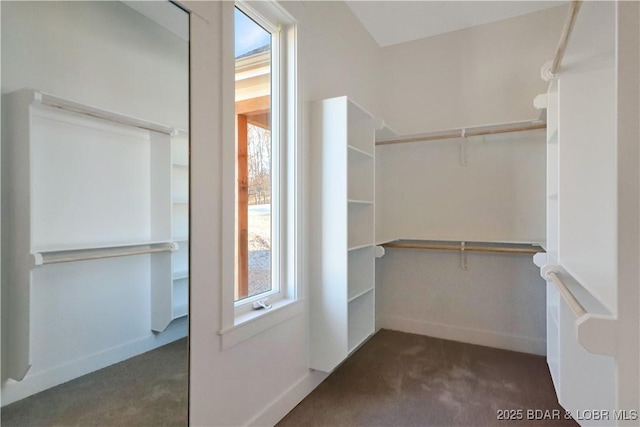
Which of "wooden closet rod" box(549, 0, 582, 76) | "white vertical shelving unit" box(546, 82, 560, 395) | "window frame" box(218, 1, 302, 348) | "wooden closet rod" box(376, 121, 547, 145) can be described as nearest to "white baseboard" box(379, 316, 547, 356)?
"white vertical shelving unit" box(546, 82, 560, 395)

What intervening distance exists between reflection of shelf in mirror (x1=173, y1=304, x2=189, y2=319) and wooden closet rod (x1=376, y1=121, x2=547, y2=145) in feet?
8.06

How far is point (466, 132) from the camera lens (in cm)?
296

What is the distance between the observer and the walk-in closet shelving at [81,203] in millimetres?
975

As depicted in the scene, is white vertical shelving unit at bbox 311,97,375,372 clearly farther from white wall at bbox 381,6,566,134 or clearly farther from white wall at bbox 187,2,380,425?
white wall at bbox 381,6,566,134

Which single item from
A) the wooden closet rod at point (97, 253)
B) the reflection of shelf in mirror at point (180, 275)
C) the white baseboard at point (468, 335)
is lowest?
the white baseboard at point (468, 335)

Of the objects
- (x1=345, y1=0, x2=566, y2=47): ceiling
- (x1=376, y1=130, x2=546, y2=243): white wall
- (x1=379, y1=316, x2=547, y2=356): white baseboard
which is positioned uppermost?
(x1=345, y1=0, x2=566, y2=47): ceiling

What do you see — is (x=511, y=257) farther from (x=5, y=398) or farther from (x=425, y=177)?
(x=5, y=398)

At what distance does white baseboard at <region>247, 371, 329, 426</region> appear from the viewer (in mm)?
1797

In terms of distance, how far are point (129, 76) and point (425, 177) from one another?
262cm

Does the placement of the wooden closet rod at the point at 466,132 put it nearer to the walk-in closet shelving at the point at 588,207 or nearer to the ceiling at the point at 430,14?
the ceiling at the point at 430,14

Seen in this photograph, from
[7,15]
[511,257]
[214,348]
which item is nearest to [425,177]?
[511,257]

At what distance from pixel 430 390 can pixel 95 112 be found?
2.38m

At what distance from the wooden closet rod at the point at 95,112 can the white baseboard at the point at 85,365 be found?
0.78 m

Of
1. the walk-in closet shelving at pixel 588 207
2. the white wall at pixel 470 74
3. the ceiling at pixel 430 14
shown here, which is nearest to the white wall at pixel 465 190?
the white wall at pixel 470 74
